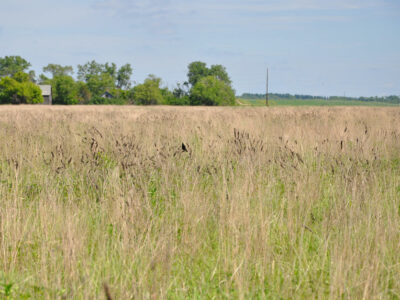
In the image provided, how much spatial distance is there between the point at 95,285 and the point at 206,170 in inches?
101

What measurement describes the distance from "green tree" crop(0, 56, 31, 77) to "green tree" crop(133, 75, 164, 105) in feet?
142

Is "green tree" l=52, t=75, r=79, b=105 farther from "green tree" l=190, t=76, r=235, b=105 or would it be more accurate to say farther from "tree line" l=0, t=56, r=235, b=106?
"green tree" l=190, t=76, r=235, b=105

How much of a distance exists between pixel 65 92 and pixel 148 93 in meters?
20.3

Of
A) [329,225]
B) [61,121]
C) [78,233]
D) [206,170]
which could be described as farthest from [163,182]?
[61,121]

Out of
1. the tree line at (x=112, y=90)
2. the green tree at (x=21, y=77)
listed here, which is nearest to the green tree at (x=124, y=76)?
the tree line at (x=112, y=90)

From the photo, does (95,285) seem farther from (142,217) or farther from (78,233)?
(142,217)

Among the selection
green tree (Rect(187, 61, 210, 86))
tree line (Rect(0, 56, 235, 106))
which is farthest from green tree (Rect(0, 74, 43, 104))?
green tree (Rect(187, 61, 210, 86))

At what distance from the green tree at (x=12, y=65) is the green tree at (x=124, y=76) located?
80.9 feet

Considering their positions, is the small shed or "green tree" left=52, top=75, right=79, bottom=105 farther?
"green tree" left=52, top=75, right=79, bottom=105

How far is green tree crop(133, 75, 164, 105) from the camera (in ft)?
261

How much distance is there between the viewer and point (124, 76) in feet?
364

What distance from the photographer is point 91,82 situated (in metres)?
91.6

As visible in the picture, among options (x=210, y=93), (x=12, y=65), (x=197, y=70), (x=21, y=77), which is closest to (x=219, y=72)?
(x=197, y=70)

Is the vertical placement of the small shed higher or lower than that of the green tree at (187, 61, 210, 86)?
lower
